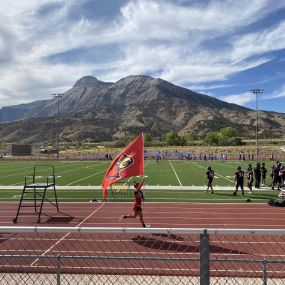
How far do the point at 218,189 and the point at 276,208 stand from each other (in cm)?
728

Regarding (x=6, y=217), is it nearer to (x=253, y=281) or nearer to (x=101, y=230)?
(x=253, y=281)

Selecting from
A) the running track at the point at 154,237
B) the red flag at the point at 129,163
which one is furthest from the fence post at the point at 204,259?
the red flag at the point at 129,163

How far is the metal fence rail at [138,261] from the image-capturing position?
18.7 feet

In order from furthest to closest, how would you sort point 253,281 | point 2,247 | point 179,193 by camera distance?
point 179,193
point 2,247
point 253,281

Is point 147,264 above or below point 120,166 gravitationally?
below

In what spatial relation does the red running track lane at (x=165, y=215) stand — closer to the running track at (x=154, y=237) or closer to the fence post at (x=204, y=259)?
the running track at (x=154, y=237)

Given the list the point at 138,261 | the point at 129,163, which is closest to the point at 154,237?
the point at 129,163

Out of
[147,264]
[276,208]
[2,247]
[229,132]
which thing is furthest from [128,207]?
[229,132]

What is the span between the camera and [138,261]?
372 inches

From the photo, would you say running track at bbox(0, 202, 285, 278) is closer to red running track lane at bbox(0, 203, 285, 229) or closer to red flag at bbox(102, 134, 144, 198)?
red running track lane at bbox(0, 203, 285, 229)

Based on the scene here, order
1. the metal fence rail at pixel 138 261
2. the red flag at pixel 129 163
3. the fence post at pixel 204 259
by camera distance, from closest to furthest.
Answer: the fence post at pixel 204 259 → the metal fence rail at pixel 138 261 → the red flag at pixel 129 163

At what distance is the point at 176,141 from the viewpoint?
160625 millimetres

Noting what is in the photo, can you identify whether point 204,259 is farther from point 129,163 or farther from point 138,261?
point 129,163

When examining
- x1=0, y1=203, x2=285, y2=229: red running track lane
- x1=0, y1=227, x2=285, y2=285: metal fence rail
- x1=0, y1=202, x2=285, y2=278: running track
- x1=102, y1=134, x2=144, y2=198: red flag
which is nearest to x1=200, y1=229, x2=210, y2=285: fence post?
x1=0, y1=227, x2=285, y2=285: metal fence rail
